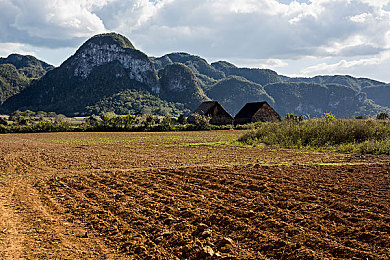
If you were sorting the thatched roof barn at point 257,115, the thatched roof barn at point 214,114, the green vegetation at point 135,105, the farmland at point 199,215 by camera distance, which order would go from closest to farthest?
the farmland at point 199,215 < the thatched roof barn at point 257,115 < the thatched roof barn at point 214,114 < the green vegetation at point 135,105

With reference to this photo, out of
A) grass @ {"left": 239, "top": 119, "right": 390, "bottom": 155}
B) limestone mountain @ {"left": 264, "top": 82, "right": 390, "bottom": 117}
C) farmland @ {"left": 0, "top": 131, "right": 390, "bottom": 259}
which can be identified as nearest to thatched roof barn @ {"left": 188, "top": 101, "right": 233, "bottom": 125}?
grass @ {"left": 239, "top": 119, "right": 390, "bottom": 155}

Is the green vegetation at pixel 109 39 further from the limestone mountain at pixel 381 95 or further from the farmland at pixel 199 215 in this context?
the farmland at pixel 199 215

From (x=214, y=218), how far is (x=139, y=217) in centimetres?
138

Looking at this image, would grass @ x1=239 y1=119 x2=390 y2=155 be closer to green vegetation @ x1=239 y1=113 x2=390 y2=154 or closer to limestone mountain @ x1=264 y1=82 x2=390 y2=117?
green vegetation @ x1=239 y1=113 x2=390 y2=154

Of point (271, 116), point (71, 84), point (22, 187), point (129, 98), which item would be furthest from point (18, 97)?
point (22, 187)

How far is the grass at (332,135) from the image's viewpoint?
16.6 metres

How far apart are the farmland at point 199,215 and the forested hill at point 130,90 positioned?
4881 inches

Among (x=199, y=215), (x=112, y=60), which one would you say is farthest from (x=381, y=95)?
(x=199, y=215)

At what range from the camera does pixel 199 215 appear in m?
5.44

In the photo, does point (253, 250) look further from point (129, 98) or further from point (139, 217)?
point (129, 98)

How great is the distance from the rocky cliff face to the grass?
142047 millimetres

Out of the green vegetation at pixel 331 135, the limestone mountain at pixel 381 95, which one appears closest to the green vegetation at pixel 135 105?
the green vegetation at pixel 331 135

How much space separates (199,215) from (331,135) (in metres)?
15.6

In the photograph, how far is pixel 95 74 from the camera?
156 m
